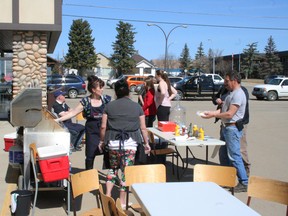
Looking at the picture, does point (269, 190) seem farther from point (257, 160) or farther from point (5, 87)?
point (5, 87)

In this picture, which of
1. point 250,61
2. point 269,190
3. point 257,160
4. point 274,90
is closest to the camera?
point 269,190

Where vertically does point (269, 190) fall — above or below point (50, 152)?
below

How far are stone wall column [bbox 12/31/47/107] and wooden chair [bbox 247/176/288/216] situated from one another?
971 cm

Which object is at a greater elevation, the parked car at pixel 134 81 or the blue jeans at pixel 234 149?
the parked car at pixel 134 81

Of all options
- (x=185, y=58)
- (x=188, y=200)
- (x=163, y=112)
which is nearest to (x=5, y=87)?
(x=163, y=112)

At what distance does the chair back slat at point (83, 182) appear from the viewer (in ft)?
13.2

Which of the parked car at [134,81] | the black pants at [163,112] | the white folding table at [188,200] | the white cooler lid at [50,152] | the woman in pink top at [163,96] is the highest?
the parked car at [134,81]

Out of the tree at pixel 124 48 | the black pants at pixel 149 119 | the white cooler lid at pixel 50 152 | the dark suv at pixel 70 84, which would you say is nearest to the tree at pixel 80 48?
the tree at pixel 124 48

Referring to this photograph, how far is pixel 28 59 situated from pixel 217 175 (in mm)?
9830

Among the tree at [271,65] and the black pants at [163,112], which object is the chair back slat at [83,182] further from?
the tree at [271,65]

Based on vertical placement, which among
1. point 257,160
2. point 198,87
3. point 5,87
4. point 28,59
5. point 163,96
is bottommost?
point 257,160

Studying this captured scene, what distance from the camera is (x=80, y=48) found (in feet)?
223

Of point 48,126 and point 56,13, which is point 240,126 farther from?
point 56,13

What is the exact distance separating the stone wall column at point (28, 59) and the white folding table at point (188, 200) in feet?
31.4
